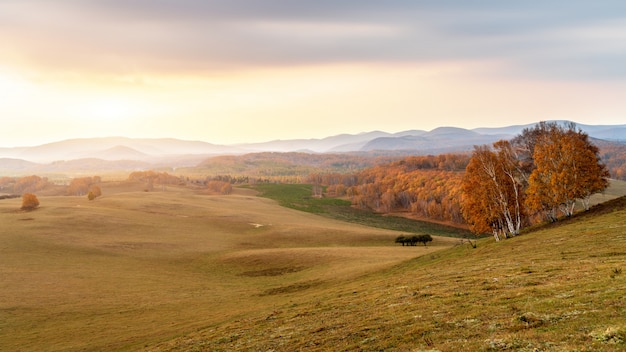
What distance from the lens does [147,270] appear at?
200 ft

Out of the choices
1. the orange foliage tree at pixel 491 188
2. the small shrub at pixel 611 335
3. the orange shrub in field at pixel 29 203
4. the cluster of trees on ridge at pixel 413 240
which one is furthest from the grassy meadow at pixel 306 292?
the orange shrub in field at pixel 29 203

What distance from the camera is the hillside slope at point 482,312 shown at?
44.1 feet

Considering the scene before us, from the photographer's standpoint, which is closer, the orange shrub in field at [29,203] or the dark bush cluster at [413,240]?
the dark bush cluster at [413,240]

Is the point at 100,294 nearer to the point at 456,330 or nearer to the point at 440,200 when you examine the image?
the point at 456,330

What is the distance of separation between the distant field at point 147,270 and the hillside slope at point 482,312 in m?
8.73

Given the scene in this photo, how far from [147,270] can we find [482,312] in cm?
5586

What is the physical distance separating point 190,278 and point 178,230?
42572mm

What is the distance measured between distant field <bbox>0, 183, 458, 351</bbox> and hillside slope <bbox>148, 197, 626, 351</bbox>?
8725 millimetres

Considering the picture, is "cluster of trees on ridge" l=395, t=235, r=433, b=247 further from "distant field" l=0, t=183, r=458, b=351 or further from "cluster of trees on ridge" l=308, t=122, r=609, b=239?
"cluster of trees on ridge" l=308, t=122, r=609, b=239

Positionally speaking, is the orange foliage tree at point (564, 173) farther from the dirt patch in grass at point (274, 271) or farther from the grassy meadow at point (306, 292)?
the dirt patch in grass at point (274, 271)

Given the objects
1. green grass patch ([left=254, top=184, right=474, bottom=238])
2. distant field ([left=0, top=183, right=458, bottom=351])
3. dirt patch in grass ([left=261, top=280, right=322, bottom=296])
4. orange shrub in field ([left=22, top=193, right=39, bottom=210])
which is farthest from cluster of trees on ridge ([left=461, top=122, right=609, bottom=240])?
orange shrub in field ([left=22, top=193, right=39, bottom=210])

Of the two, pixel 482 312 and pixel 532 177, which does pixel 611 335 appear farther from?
pixel 532 177

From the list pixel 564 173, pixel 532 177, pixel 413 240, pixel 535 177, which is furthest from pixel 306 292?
pixel 413 240

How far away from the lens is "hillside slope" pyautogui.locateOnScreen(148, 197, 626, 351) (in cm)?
1345
